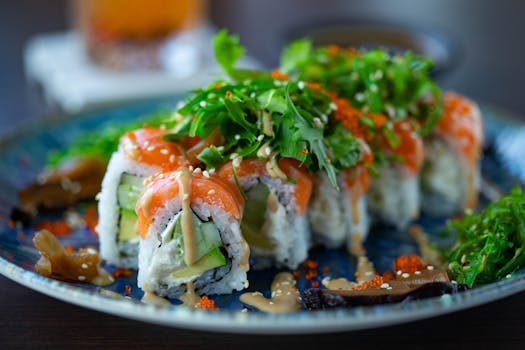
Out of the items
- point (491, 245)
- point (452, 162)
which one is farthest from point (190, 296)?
point (452, 162)

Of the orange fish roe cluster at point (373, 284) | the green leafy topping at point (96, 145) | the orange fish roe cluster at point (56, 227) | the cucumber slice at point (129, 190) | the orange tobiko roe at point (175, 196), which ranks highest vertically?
the orange tobiko roe at point (175, 196)

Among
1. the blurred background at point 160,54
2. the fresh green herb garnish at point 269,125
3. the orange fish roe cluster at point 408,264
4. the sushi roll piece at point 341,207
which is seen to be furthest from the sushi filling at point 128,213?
the blurred background at point 160,54

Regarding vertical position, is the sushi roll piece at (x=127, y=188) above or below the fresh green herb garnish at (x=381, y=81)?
below

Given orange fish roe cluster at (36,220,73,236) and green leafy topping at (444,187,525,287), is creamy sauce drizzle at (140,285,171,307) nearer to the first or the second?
orange fish roe cluster at (36,220,73,236)

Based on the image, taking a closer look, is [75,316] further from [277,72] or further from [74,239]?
[277,72]

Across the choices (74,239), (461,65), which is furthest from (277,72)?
(461,65)

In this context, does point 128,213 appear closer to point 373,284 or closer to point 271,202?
point 271,202

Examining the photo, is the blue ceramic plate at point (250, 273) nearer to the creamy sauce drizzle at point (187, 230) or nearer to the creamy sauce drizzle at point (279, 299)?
the creamy sauce drizzle at point (279, 299)
